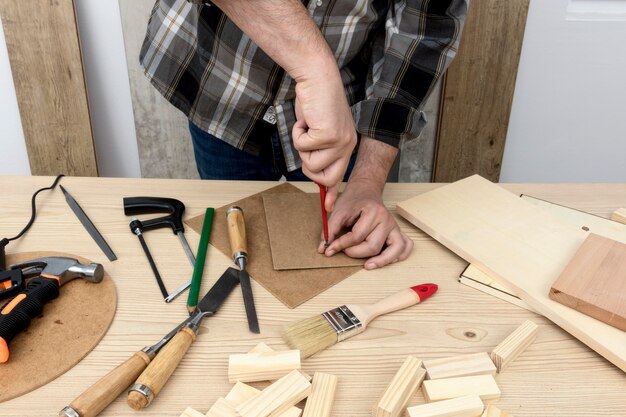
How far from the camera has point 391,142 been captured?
1164 mm

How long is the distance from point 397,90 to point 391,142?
0.39ft

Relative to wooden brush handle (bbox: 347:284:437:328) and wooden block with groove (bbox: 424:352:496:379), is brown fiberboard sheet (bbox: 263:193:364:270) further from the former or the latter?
wooden block with groove (bbox: 424:352:496:379)

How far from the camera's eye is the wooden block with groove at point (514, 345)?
0.66 meters

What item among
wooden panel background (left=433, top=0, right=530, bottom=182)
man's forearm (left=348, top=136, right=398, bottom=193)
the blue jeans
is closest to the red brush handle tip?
man's forearm (left=348, top=136, right=398, bottom=193)

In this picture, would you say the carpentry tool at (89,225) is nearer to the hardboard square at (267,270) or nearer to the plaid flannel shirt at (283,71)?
the hardboard square at (267,270)

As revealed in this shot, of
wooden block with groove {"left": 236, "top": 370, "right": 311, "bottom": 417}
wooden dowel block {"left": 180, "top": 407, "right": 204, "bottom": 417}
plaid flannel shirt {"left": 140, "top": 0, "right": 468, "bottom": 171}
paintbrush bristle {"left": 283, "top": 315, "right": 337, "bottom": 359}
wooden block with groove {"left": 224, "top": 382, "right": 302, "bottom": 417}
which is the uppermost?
plaid flannel shirt {"left": 140, "top": 0, "right": 468, "bottom": 171}

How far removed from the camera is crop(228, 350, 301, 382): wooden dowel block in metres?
0.63

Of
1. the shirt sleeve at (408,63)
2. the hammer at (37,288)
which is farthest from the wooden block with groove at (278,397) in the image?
the shirt sleeve at (408,63)

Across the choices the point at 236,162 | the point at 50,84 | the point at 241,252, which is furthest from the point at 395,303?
the point at 50,84

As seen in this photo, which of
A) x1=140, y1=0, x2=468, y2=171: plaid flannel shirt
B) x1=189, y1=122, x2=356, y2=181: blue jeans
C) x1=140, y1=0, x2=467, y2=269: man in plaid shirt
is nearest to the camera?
x1=140, y1=0, x2=467, y2=269: man in plaid shirt

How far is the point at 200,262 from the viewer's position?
2.73 ft

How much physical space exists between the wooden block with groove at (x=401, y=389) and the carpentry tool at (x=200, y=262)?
0.30 meters

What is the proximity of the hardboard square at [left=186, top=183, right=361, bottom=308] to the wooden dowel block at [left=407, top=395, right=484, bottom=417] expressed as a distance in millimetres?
248

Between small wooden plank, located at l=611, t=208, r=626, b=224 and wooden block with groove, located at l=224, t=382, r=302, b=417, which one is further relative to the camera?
small wooden plank, located at l=611, t=208, r=626, b=224
